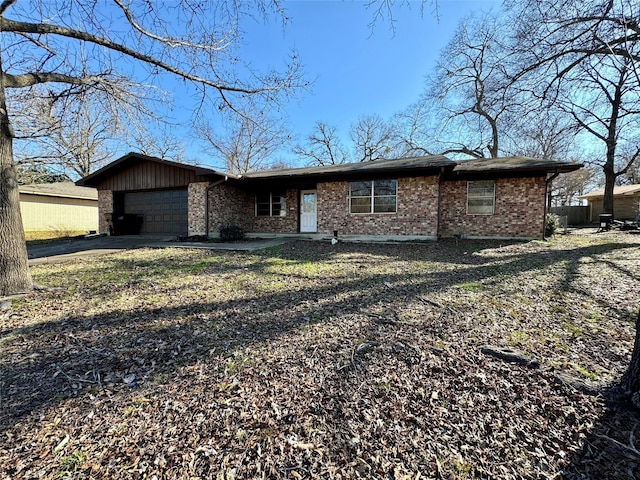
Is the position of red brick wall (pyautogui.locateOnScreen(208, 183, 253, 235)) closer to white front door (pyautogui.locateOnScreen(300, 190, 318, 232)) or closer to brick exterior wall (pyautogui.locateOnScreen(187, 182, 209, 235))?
brick exterior wall (pyautogui.locateOnScreen(187, 182, 209, 235))

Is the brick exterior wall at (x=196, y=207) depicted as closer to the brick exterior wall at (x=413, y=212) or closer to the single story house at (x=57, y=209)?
the brick exterior wall at (x=413, y=212)

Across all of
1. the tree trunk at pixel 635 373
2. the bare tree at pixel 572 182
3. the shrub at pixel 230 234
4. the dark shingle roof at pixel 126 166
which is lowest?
the tree trunk at pixel 635 373

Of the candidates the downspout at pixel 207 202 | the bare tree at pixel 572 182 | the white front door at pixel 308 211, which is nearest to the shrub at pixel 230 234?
the downspout at pixel 207 202

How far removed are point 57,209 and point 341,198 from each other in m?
20.2

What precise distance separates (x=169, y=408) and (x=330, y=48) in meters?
7.65

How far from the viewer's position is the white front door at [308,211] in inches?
509

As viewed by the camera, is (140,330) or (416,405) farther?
(140,330)

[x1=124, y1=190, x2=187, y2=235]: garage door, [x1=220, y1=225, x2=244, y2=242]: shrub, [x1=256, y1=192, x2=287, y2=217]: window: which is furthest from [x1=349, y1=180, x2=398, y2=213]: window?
[x1=124, y1=190, x2=187, y2=235]: garage door

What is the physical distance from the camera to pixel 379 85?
35.5 feet

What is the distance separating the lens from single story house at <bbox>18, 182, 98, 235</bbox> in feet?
60.3

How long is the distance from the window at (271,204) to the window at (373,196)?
136 inches

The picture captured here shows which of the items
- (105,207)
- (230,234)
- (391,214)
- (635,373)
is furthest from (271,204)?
(635,373)

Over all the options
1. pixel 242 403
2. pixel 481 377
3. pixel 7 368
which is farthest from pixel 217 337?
pixel 481 377

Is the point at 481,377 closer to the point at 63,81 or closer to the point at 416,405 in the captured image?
the point at 416,405
